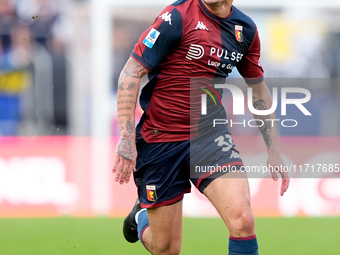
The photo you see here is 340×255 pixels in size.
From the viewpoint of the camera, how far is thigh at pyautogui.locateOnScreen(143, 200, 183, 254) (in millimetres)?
3826

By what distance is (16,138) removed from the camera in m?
7.41

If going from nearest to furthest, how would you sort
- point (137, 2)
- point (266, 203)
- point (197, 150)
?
1. point (197, 150)
2. point (266, 203)
3. point (137, 2)

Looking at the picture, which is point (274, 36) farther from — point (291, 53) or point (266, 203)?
point (266, 203)

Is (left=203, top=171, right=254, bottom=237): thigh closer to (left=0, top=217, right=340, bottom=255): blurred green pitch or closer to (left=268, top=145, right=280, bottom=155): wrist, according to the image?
(left=268, top=145, right=280, bottom=155): wrist

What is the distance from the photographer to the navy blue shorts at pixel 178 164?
12.0 feet

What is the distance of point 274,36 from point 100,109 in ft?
9.11

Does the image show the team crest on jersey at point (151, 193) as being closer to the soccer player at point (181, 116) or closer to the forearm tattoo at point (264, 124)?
the soccer player at point (181, 116)

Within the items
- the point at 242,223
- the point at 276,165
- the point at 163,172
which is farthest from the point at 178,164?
the point at 276,165

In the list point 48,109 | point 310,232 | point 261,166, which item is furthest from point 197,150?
point 48,109

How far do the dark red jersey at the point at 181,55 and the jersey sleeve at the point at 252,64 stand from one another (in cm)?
2

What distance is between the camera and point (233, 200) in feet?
11.3

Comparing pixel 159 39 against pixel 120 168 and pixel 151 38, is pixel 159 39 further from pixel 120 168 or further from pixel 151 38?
pixel 120 168

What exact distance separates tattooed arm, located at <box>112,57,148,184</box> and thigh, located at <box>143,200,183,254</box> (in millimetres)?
478

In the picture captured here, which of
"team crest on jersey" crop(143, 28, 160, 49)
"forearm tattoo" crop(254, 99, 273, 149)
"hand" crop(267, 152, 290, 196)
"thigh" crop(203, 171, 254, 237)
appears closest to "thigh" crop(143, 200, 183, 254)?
"thigh" crop(203, 171, 254, 237)
